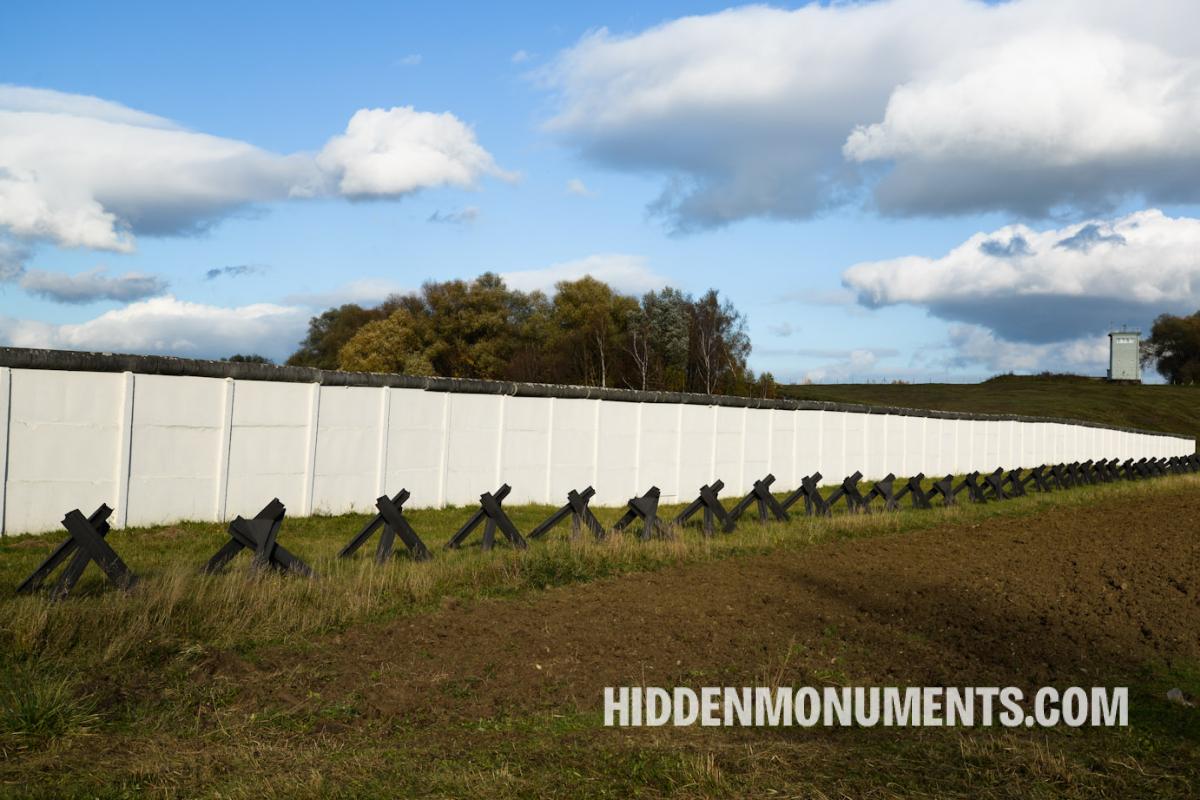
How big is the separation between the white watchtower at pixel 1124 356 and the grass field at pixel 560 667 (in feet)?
366

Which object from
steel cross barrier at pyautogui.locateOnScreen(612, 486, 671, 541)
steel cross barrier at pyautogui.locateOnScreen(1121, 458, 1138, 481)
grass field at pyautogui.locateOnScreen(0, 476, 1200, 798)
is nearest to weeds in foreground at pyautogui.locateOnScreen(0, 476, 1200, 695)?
grass field at pyautogui.locateOnScreen(0, 476, 1200, 798)

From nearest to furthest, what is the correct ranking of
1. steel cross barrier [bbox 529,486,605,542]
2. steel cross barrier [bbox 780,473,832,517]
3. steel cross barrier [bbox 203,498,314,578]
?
steel cross barrier [bbox 203,498,314,578]
steel cross barrier [bbox 529,486,605,542]
steel cross barrier [bbox 780,473,832,517]

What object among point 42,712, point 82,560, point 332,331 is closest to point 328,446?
point 82,560

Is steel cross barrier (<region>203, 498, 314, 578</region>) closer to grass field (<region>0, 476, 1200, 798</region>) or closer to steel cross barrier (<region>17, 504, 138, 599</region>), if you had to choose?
grass field (<region>0, 476, 1200, 798</region>)

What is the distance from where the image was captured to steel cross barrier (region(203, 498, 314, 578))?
9.75m

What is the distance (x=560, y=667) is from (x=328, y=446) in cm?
1118

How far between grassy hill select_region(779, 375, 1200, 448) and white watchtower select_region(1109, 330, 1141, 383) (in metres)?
1.77

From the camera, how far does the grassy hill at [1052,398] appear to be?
84.9 metres

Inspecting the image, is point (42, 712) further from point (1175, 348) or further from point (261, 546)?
point (1175, 348)

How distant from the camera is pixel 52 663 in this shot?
7.32 metres

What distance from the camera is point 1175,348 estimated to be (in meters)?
132

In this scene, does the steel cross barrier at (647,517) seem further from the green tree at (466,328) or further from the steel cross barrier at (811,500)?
the green tree at (466,328)

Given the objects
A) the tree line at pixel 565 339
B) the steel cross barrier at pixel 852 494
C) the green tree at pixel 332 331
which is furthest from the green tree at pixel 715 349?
the steel cross barrier at pixel 852 494

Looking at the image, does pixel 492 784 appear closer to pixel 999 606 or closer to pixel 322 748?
pixel 322 748
